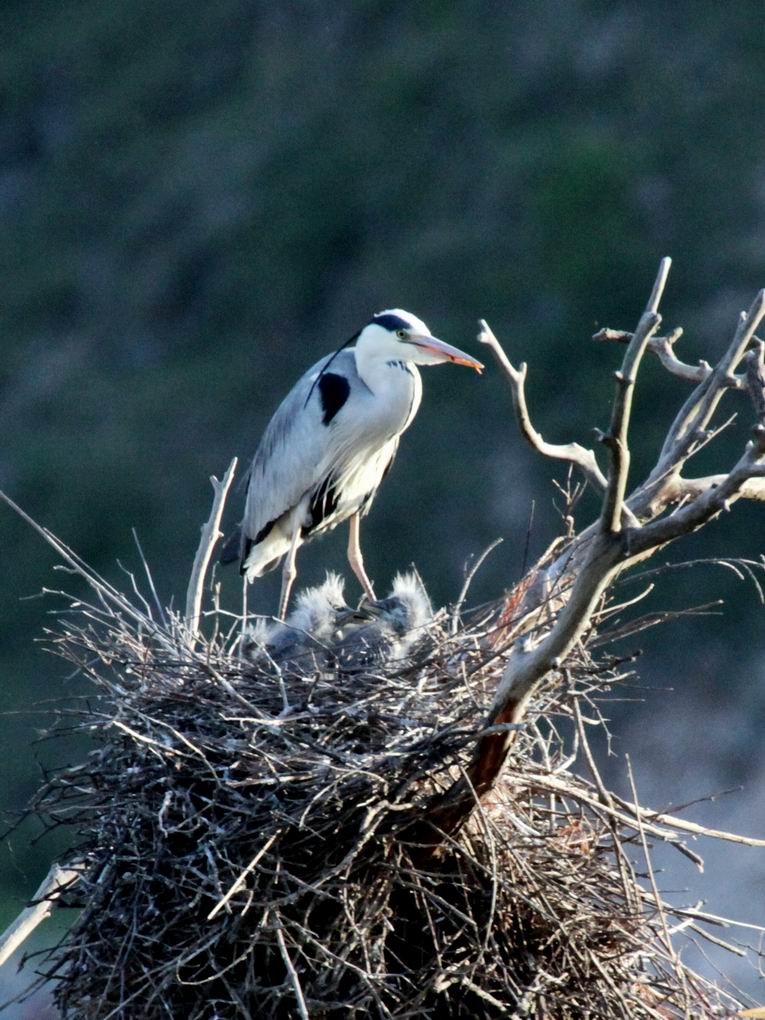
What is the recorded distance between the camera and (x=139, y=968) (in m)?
3.15

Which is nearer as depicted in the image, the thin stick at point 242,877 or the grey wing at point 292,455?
the thin stick at point 242,877

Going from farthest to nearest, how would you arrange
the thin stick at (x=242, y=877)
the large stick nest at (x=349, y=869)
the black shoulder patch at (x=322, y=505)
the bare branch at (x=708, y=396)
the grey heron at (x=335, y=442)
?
the black shoulder patch at (x=322, y=505), the grey heron at (x=335, y=442), the large stick nest at (x=349, y=869), the thin stick at (x=242, y=877), the bare branch at (x=708, y=396)

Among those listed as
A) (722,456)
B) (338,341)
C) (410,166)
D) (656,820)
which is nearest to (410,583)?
(656,820)

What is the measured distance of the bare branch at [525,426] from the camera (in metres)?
2.56

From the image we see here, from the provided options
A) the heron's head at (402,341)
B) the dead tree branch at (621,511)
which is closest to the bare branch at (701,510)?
the dead tree branch at (621,511)

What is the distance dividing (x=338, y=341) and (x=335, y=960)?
9.93m

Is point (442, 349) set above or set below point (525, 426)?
below

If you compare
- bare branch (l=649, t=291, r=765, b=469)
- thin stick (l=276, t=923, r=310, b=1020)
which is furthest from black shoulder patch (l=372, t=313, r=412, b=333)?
thin stick (l=276, t=923, r=310, b=1020)

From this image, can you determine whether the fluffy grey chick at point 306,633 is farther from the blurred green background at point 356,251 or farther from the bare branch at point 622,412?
the blurred green background at point 356,251

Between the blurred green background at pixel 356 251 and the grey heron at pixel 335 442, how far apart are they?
138 inches

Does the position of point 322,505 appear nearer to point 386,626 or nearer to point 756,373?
point 386,626

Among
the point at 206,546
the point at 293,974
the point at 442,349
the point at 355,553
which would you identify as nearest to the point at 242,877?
the point at 293,974

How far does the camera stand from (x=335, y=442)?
521 cm

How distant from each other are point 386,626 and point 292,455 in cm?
144
